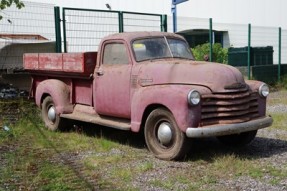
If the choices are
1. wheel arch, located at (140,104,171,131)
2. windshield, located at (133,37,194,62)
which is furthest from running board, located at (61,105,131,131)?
windshield, located at (133,37,194,62)

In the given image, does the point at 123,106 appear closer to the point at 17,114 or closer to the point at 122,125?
the point at 122,125

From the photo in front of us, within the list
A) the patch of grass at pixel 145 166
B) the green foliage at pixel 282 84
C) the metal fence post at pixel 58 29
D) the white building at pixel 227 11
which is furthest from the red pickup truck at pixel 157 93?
the white building at pixel 227 11

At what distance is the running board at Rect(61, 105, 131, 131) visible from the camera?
23.9ft

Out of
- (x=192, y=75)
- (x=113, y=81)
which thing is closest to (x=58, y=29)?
(x=113, y=81)

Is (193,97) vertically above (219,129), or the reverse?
(193,97)

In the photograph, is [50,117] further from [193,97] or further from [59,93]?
[193,97]

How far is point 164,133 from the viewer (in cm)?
655

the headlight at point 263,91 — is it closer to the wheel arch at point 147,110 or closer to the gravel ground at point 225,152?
the gravel ground at point 225,152

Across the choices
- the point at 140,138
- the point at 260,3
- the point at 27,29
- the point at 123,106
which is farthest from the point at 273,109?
the point at 260,3

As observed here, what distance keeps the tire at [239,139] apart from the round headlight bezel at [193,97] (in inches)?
56.6

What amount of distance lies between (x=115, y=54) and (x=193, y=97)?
2.07m

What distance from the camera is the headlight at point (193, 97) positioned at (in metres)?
6.09

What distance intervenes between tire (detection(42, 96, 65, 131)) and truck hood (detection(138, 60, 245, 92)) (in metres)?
2.42

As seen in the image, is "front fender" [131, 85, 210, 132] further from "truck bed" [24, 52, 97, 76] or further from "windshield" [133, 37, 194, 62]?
"truck bed" [24, 52, 97, 76]
